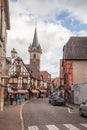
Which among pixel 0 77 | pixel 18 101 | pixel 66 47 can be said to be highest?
pixel 66 47

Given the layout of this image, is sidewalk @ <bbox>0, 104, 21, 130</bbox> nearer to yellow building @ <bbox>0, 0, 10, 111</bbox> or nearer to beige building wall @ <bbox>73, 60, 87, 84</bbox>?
yellow building @ <bbox>0, 0, 10, 111</bbox>

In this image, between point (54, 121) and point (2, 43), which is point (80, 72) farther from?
point (54, 121)

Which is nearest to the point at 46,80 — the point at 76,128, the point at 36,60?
the point at 36,60

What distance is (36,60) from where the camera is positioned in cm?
12700

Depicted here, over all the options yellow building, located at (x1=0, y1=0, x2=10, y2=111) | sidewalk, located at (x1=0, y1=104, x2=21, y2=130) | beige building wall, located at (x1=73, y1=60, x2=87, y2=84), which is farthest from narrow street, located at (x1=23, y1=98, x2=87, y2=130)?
beige building wall, located at (x1=73, y1=60, x2=87, y2=84)

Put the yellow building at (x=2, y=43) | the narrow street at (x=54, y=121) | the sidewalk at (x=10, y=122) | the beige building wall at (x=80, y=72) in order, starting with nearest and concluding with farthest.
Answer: the sidewalk at (x=10, y=122)
the narrow street at (x=54, y=121)
the yellow building at (x=2, y=43)
the beige building wall at (x=80, y=72)

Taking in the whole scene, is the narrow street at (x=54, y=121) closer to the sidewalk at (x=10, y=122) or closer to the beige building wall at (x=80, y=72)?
the sidewalk at (x=10, y=122)

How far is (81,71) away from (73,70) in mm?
1416

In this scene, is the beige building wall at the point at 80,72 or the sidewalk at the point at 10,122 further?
the beige building wall at the point at 80,72

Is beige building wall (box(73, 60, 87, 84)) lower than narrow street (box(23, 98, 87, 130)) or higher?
higher

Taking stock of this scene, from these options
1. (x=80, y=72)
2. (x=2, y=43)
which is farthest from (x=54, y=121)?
(x=80, y=72)

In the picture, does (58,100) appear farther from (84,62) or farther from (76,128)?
(76,128)

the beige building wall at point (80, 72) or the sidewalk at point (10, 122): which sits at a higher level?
the beige building wall at point (80, 72)

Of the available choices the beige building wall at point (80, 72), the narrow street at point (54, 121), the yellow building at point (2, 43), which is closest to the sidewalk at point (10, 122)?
the narrow street at point (54, 121)
